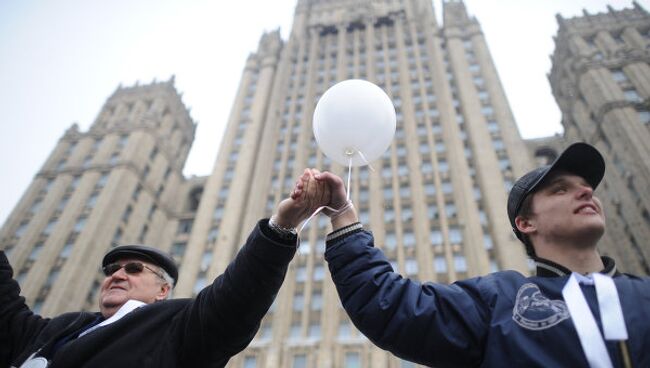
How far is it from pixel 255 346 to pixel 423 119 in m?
28.2

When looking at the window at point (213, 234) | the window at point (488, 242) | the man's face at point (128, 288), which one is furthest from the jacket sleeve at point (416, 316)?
the window at point (213, 234)

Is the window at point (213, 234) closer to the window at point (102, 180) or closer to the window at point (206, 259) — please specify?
the window at point (206, 259)

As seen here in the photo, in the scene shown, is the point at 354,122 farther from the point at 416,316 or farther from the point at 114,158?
the point at 114,158

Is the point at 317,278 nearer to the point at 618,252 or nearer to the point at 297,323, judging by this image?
the point at 297,323

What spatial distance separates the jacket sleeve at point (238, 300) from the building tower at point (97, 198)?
37.5 meters

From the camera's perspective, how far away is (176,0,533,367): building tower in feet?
106

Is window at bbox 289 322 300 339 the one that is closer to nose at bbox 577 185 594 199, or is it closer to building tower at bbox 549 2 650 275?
building tower at bbox 549 2 650 275

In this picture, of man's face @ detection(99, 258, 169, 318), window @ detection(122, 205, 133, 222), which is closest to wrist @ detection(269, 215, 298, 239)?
man's face @ detection(99, 258, 169, 318)

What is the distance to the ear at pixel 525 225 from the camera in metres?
2.82

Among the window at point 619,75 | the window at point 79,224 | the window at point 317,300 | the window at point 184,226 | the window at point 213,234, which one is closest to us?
the window at point 317,300

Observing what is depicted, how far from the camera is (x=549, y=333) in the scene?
2086mm

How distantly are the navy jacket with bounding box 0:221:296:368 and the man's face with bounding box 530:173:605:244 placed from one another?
166 centimetres

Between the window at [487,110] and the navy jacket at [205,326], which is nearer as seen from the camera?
the navy jacket at [205,326]

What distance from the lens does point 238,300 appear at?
8.94ft
